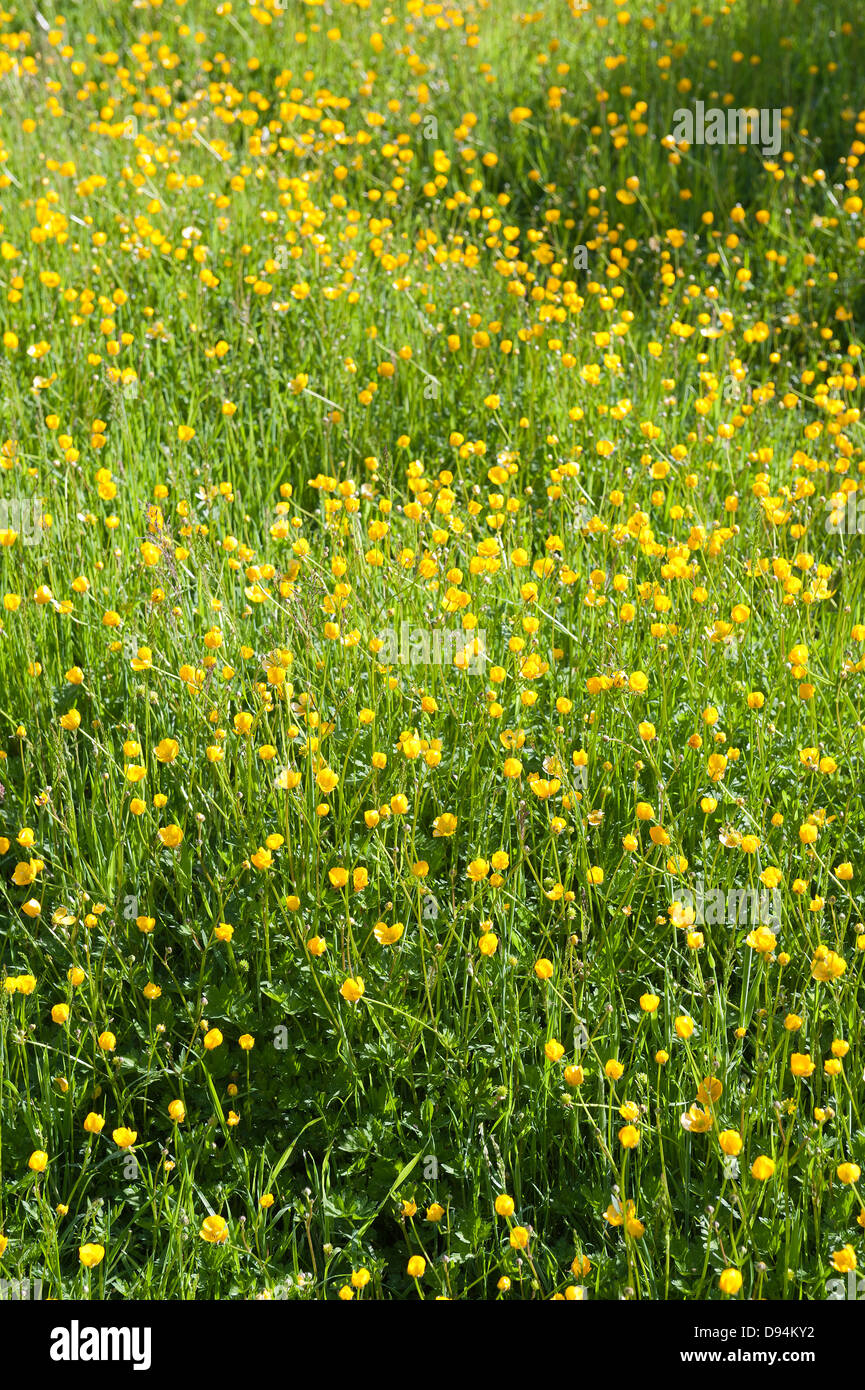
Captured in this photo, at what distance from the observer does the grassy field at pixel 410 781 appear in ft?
8.07

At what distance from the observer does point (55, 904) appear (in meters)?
3.01

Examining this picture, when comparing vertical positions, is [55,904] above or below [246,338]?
below

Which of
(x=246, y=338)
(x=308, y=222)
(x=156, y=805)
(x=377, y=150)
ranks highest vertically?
(x=377, y=150)

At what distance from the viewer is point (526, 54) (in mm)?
7926

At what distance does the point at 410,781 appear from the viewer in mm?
3145

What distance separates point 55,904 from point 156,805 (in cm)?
37

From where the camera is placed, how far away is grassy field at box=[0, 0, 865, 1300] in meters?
2.46

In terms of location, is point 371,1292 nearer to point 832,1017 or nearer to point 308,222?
point 832,1017

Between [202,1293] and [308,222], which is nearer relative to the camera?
[202,1293]

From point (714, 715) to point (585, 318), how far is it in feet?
10.3
